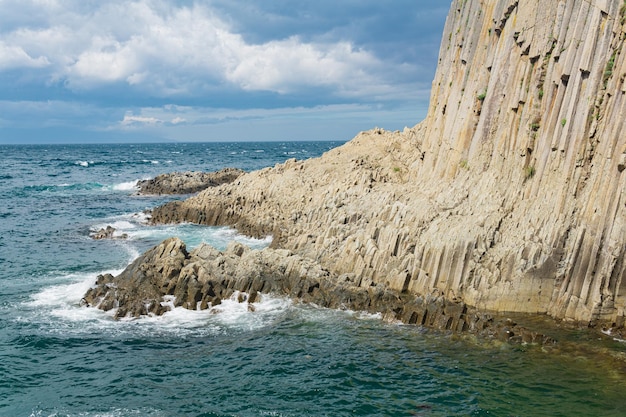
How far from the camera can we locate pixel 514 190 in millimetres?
28781

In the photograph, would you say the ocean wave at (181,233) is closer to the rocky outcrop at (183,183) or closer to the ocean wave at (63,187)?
the rocky outcrop at (183,183)

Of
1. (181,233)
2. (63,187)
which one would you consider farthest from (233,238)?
(63,187)

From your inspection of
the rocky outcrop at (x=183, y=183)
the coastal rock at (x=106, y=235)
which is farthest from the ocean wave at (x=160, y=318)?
the rocky outcrop at (x=183, y=183)

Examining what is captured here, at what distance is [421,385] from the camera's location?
64.7 ft

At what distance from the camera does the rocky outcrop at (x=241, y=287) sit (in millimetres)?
25891

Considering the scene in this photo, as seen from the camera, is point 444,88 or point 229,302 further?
point 444,88

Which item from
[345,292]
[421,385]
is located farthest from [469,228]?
[421,385]

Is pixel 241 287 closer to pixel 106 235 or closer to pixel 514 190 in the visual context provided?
pixel 514 190

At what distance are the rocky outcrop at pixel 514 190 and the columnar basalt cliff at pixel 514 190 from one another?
0.06 m

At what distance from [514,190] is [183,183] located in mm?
61490

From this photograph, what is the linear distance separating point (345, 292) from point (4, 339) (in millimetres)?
16468

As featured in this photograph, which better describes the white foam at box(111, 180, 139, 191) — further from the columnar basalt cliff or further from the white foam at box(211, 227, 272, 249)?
the columnar basalt cliff

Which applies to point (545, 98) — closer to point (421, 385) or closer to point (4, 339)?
point (421, 385)

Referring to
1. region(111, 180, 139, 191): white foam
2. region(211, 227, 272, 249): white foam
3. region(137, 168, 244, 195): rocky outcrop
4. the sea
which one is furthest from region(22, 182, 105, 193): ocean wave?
the sea
